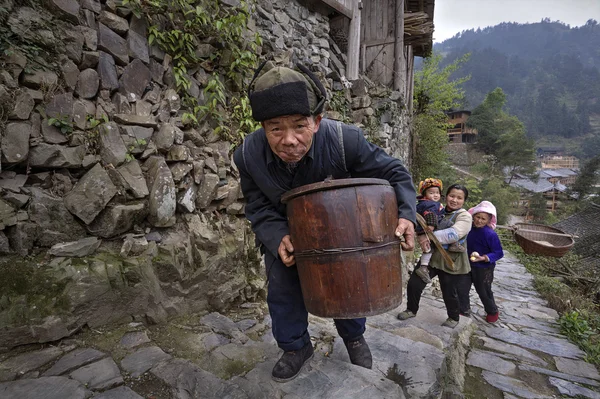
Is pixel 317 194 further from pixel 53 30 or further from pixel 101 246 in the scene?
pixel 53 30

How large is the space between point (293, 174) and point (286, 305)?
30.4 inches

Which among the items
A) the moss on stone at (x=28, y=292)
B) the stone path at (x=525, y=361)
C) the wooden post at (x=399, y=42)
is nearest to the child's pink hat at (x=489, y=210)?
the stone path at (x=525, y=361)

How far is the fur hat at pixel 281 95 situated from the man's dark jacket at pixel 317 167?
0.84 ft

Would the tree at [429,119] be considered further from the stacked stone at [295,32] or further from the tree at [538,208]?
the tree at [538,208]

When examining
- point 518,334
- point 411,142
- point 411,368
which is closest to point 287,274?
point 411,368

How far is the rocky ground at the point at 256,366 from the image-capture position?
174 cm

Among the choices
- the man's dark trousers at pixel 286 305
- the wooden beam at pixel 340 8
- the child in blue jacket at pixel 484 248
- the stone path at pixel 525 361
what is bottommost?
the stone path at pixel 525 361

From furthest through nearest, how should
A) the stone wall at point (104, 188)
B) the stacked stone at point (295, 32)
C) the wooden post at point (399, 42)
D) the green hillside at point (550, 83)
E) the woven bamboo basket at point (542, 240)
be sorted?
1. the green hillside at point (550, 83)
2. the wooden post at point (399, 42)
3. the woven bamboo basket at point (542, 240)
4. the stacked stone at point (295, 32)
5. the stone wall at point (104, 188)

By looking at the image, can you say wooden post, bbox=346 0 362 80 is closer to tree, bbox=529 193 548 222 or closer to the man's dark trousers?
the man's dark trousers

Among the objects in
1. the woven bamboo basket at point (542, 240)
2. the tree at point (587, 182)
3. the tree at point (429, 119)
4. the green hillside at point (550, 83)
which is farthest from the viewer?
the green hillside at point (550, 83)

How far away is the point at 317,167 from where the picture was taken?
186cm

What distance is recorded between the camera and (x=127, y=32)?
2.96 meters

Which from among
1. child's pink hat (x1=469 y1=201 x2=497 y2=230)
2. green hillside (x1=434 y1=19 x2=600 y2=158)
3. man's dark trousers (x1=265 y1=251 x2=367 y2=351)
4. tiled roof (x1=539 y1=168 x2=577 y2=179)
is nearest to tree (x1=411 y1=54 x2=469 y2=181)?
child's pink hat (x1=469 y1=201 x2=497 y2=230)

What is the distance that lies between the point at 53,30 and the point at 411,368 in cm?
347
